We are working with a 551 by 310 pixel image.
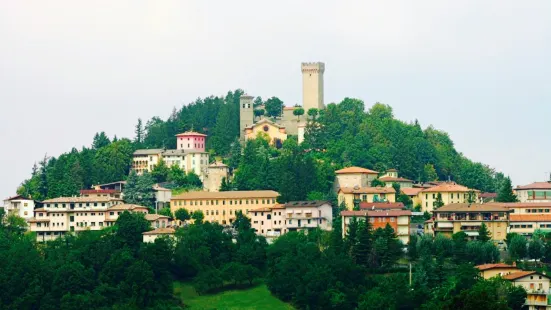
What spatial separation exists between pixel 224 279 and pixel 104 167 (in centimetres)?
2806

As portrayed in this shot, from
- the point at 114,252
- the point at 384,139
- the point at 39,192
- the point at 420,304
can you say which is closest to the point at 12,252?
the point at 114,252

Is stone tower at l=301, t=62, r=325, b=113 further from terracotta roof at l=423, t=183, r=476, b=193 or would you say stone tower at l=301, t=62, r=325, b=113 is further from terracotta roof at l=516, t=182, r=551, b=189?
terracotta roof at l=516, t=182, r=551, b=189

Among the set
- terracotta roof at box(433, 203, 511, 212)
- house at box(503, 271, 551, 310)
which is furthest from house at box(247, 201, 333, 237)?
house at box(503, 271, 551, 310)

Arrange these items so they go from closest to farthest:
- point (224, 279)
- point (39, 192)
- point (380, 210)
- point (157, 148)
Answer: point (224, 279) < point (380, 210) < point (39, 192) < point (157, 148)

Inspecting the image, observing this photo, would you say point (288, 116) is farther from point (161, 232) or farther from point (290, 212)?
point (161, 232)

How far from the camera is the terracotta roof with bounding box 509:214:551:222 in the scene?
316 feet

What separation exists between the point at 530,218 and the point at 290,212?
1753 centimetres

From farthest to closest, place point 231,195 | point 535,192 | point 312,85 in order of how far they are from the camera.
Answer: point 312,85
point 231,195
point 535,192

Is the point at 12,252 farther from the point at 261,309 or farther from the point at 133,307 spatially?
the point at 261,309

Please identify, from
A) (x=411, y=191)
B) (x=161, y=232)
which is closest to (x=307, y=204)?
(x=411, y=191)

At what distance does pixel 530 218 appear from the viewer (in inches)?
3804

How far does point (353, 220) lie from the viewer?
9356cm

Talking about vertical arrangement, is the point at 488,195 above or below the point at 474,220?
above

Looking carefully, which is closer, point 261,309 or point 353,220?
point 261,309
